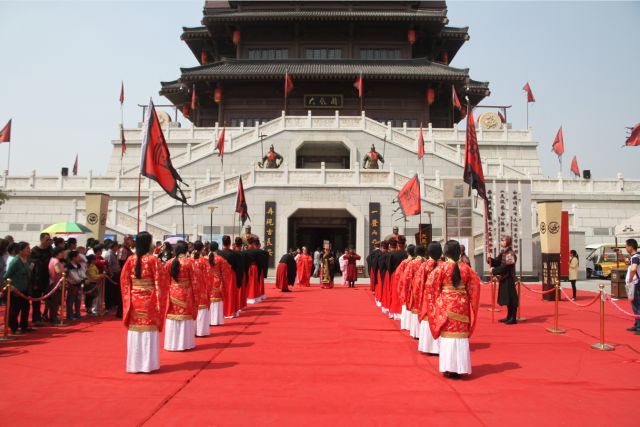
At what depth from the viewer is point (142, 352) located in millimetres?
5406

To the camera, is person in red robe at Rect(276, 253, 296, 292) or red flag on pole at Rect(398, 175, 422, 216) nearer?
red flag on pole at Rect(398, 175, 422, 216)

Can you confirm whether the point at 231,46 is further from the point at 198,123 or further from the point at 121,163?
the point at 121,163

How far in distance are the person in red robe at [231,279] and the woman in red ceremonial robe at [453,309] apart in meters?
4.81

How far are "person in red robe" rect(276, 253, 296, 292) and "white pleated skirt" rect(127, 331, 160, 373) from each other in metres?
10.1

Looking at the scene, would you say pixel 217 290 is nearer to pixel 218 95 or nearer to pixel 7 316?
pixel 7 316

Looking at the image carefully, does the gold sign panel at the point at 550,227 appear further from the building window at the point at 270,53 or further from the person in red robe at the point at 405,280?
the building window at the point at 270,53

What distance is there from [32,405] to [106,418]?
0.86 metres

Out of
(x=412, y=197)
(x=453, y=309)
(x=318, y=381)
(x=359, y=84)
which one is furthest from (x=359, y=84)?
(x=318, y=381)

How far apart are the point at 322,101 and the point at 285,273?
18.2 metres

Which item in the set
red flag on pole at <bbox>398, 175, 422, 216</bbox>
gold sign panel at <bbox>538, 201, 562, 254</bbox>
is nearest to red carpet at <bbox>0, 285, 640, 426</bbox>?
gold sign panel at <bbox>538, 201, 562, 254</bbox>

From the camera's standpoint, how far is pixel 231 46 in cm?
3600

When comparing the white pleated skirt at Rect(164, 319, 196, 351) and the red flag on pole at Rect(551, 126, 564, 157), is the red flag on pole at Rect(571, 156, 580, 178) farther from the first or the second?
the white pleated skirt at Rect(164, 319, 196, 351)

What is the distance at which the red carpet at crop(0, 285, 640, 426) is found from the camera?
13.3ft

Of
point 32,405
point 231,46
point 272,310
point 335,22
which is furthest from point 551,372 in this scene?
point 231,46
